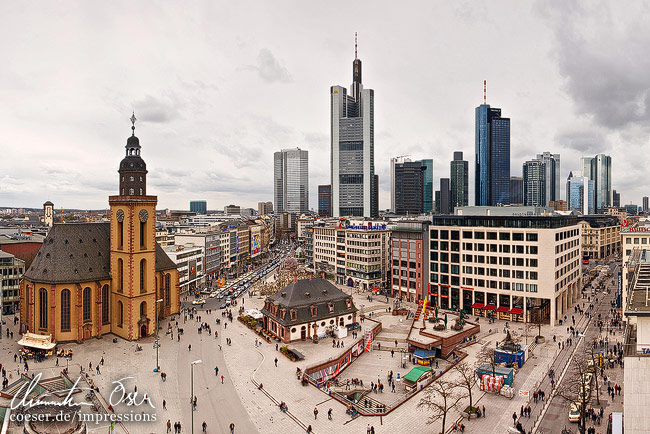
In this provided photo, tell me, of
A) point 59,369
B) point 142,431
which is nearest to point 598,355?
point 142,431

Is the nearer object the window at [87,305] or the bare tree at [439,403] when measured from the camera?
the bare tree at [439,403]

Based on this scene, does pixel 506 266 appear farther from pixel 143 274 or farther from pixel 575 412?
pixel 143 274

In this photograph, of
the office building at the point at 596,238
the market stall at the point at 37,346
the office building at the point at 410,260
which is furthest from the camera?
the office building at the point at 596,238

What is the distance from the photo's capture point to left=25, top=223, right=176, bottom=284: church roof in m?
62.8

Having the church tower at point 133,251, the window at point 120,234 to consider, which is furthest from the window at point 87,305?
the window at point 120,234

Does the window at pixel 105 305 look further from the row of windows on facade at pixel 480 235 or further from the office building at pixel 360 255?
the office building at pixel 360 255

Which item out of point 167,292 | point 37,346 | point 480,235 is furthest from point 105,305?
point 480,235

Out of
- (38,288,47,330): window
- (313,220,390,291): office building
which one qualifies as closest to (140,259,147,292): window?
(38,288,47,330): window

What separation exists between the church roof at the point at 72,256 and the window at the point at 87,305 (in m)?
2.03

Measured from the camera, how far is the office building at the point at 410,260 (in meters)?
93.8

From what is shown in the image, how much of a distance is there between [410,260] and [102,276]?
207ft

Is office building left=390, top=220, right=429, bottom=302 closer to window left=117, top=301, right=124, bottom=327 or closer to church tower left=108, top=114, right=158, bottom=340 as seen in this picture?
church tower left=108, top=114, right=158, bottom=340

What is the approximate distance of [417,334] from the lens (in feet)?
211

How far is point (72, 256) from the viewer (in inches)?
2554
